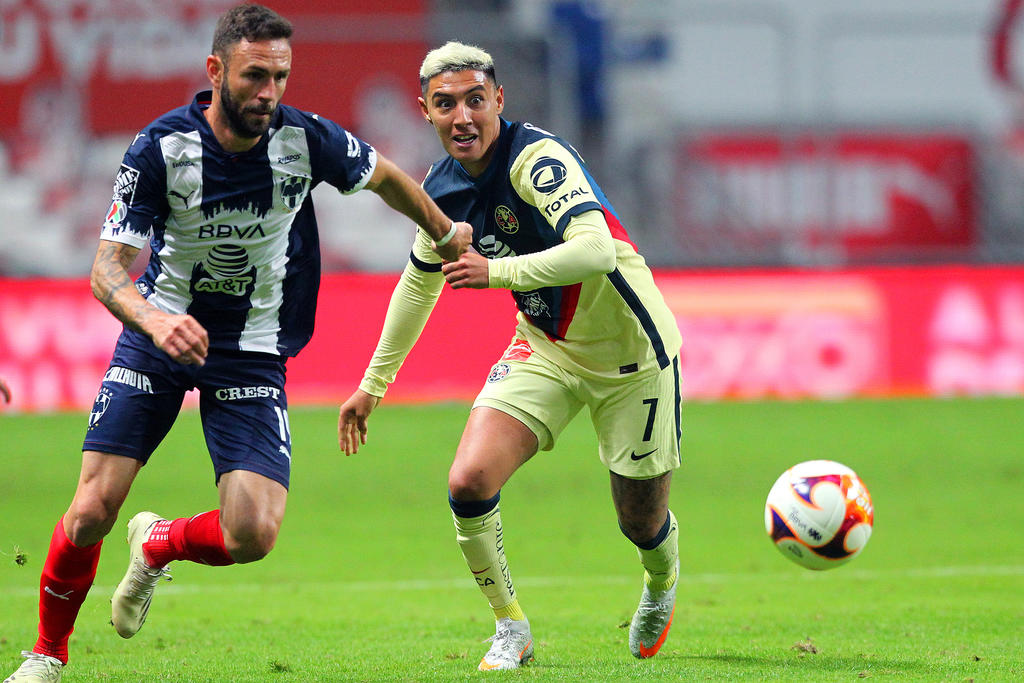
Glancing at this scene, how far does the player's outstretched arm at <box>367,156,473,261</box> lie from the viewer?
5539mm

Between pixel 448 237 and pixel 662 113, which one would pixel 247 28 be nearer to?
pixel 448 237

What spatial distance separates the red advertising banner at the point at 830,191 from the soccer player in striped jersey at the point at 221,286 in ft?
46.0

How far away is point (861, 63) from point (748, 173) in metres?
2.37

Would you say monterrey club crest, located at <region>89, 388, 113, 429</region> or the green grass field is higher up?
monterrey club crest, located at <region>89, 388, 113, 429</region>

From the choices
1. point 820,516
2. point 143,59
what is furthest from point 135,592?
point 143,59

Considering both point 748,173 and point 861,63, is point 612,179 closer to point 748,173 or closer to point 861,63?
point 748,173

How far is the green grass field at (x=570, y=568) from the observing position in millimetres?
5996

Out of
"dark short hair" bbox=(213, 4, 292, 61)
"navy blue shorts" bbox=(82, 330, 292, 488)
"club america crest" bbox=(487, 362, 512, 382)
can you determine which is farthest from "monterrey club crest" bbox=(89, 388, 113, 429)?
"club america crest" bbox=(487, 362, 512, 382)

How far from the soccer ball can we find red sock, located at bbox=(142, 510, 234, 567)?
242 cm

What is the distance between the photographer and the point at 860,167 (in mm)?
20672

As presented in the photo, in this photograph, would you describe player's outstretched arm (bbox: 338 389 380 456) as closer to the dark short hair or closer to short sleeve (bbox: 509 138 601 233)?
short sleeve (bbox: 509 138 601 233)

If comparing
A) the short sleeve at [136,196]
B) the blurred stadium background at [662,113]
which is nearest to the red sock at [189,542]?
the short sleeve at [136,196]

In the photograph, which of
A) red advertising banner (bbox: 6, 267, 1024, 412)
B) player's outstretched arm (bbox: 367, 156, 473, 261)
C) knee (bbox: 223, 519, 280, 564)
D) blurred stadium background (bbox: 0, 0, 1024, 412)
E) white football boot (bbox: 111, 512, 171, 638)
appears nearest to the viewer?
knee (bbox: 223, 519, 280, 564)

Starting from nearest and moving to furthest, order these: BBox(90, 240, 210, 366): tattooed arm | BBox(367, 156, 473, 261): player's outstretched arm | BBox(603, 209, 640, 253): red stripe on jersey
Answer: BBox(90, 240, 210, 366): tattooed arm, BBox(367, 156, 473, 261): player's outstretched arm, BBox(603, 209, 640, 253): red stripe on jersey
